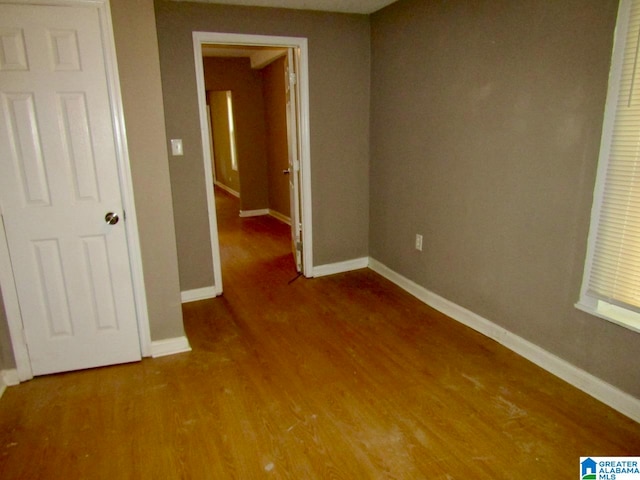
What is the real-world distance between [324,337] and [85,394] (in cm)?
150

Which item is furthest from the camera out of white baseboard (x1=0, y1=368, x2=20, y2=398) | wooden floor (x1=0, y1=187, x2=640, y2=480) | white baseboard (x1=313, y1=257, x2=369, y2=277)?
white baseboard (x1=313, y1=257, x2=369, y2=277)

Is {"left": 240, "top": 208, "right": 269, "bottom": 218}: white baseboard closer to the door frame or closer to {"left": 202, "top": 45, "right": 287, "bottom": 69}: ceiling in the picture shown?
{"left": 202, "top": 45, "right": 287, "bottom": 69}: ceiling

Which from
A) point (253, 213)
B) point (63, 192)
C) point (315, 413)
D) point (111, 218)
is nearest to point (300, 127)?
point (111, 218)

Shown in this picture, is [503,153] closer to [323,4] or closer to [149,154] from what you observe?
[323,4]

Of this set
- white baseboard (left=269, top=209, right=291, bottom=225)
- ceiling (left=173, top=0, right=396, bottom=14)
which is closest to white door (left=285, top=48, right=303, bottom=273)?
ceiling (left=173, top=0, right=396, bottom=14)

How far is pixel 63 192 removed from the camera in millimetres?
2379

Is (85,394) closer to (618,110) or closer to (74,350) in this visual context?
(74,350)

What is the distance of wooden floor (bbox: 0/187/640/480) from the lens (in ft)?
6.16

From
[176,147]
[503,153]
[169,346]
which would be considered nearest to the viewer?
[503,153]

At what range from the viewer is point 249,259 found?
4711mm

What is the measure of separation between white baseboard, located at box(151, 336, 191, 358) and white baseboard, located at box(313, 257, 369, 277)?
1.61 m

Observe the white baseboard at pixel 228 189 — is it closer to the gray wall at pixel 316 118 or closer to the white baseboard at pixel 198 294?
the gray wall at pixel 316 118

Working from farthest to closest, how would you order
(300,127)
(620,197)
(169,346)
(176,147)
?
(300,127)
(176,147)
(169,346)
(620,197)

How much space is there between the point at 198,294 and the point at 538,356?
8.68 feet
